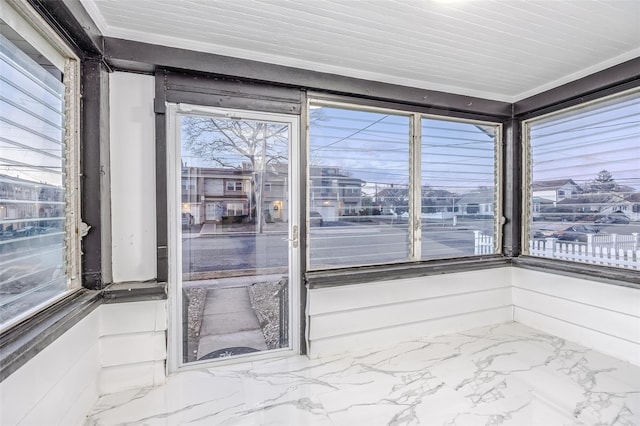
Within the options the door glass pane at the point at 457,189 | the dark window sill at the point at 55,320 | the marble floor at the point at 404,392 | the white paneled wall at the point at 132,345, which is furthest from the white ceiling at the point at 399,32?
the marble floor at the point at 404,392

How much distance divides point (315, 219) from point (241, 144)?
33.4 inches

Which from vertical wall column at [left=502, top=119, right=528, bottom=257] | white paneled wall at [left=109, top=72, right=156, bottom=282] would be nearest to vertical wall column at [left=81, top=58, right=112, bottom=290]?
white paneled wall at [left=109, top=72, right=156, bottom=282]

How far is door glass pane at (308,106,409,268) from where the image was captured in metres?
2.78

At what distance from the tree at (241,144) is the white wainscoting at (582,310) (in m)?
2.75

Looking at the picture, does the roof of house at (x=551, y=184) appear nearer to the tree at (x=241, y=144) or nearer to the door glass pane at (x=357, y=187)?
the door glass pane at (x=357, y=187)

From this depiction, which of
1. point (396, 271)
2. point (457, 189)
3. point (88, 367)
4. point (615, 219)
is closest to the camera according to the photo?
point (88, 367)

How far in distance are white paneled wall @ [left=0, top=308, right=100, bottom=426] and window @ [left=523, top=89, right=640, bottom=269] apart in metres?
3.83

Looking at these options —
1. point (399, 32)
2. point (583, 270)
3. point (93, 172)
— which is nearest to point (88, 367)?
point (93, 172)

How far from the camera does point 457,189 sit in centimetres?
334

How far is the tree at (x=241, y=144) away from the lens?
243 cm

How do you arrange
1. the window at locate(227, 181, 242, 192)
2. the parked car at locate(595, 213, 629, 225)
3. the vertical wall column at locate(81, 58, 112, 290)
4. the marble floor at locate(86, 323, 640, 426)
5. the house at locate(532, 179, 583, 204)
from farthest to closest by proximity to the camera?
the house at locate(532, 179, 583, 204) < the parked car at locate(595, 213, 629, 225) < the window at locate(227, 181, 242, 192) < the vertical wall column at locate(81, 58, 112, 290) < the marble floor at locate(86, 323, 640, 426)

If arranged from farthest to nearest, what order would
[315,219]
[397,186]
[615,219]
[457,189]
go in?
[457,189], [397,186], [315,219], [615,219]

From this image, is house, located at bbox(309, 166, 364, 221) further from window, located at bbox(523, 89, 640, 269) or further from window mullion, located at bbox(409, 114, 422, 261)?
window, located at bbox(523, 89, 640, 269)

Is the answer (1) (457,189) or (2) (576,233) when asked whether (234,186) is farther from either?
(2) (576,233)
